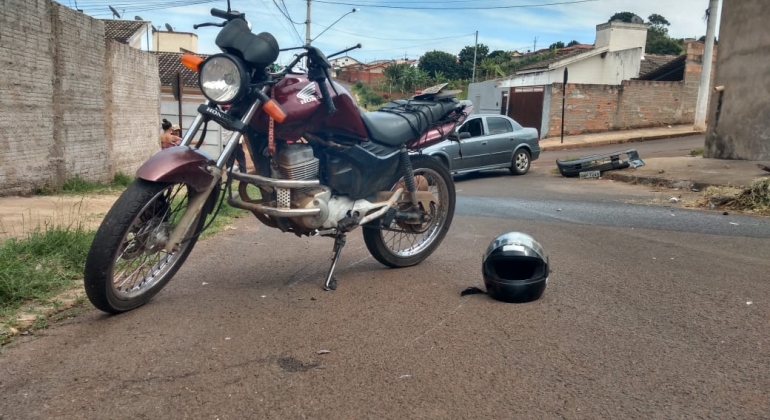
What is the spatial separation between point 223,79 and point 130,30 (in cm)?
3723

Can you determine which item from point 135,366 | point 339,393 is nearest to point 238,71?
point 135,366

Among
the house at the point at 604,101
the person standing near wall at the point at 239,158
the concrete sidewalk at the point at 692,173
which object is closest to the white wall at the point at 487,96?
the house at the point at 604,101

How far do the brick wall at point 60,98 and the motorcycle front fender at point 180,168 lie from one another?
23.4 feet

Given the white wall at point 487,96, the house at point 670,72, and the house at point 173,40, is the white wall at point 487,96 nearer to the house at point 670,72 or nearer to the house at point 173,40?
the house at point 670,72

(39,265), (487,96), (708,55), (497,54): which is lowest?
(39,265)

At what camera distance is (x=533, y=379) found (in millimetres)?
3094

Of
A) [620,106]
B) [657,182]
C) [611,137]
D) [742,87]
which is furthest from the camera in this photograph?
[620,106]

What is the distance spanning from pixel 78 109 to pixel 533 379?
10.9m

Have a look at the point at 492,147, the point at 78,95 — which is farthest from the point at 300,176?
the point at 492,147

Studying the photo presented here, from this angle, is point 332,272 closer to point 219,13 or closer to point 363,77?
point 219,13

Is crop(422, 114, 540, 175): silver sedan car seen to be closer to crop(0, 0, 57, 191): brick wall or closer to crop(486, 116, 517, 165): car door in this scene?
crop(486, 116, 517, 165): car door

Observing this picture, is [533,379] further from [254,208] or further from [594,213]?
[594,213]

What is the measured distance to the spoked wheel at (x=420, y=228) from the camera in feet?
17.4

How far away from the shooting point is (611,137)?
26781 millimetres
